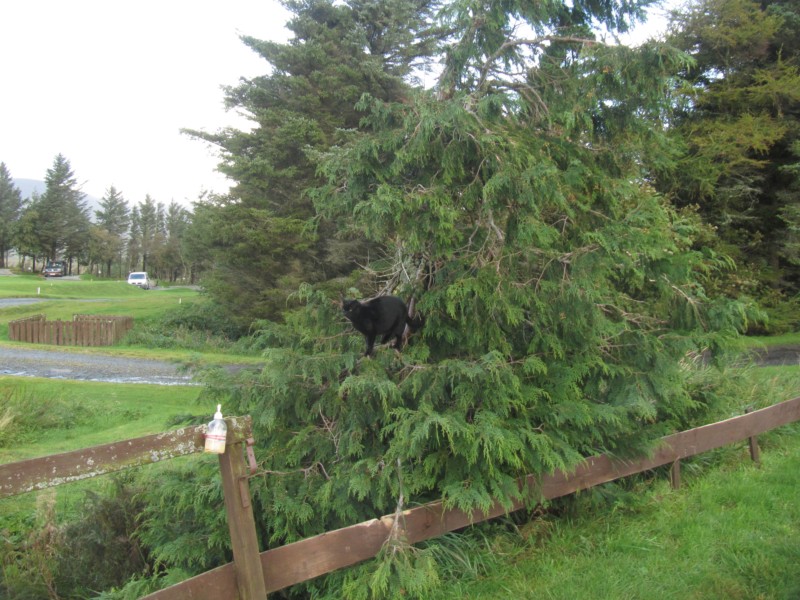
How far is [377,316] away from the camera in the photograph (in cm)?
415

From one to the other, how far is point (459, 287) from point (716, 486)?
331cm

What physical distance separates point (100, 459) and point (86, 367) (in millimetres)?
15076

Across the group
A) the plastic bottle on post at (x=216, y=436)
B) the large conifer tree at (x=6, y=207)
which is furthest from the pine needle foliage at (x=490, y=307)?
the large conifer tree at (x=6, y=207)

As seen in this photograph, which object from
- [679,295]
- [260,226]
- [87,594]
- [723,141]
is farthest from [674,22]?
[87,594]

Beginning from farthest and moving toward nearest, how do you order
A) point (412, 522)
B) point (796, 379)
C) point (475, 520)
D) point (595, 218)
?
point (796, 379) < point (595, 218) < point (475, 520) < point (412, 522)

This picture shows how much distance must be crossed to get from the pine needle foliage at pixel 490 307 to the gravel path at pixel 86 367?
30.9 feet

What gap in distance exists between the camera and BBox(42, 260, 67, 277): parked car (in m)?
57.7

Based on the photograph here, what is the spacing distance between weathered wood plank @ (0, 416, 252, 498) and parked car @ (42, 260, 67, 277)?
64548 millimetres

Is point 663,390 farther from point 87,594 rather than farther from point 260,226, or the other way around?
point 260,226

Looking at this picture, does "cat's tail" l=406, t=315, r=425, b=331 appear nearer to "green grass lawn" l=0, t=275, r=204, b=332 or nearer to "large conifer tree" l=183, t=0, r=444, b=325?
"large conifer tree" l=183, t=0, r=444, b=325

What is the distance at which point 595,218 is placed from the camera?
16.3ft

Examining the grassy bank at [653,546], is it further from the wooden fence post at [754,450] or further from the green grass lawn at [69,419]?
the green grass lawn at [69,419]

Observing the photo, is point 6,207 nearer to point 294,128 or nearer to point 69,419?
point 294,128

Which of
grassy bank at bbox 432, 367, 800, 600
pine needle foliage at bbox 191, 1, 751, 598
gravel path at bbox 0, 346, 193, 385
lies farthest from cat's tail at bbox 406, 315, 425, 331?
gravel path at bbox 0, 346, 193, 385
